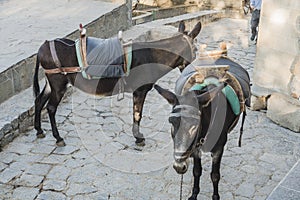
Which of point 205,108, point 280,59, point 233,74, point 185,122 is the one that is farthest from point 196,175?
point 280,59

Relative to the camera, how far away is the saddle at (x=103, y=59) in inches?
196

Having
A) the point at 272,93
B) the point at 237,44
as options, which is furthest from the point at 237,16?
the point at 272,93

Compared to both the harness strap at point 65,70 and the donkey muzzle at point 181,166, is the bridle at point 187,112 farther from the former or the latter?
the harness strap at point 65,70

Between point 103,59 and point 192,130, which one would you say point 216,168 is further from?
point 103,59

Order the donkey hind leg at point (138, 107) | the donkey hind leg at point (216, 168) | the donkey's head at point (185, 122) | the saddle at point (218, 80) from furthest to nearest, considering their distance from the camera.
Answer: the donkey hind leg at point (138, 107) → the donkey hind leg at point (216, 168) → the saddle at point (218, 80) → the donkey's head at point (185, 122)

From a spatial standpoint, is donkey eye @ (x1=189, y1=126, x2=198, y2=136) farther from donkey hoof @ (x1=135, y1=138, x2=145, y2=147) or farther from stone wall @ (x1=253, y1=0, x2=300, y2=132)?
stone wall @ (x1=253, y1=0, x2=300, y2=132)

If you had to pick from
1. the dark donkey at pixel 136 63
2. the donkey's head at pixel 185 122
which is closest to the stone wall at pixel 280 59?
the dark donkey at pixel 136 63

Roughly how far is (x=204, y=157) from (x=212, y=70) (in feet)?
5.36

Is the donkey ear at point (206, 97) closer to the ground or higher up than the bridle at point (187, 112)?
higher up

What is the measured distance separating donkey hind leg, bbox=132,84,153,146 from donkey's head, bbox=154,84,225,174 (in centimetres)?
186

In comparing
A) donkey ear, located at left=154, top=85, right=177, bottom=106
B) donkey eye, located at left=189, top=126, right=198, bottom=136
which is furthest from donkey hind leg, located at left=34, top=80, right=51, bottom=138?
donkey eye, located at left=189, top=126, right=198, bottom=136

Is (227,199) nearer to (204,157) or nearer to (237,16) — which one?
(204,157)

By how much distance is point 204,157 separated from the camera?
207 inches

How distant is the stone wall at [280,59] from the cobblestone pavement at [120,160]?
12.6 inches
